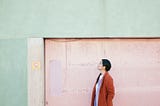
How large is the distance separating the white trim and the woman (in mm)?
846

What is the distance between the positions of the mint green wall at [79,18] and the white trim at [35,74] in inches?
5.8

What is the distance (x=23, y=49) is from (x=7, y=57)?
278mm

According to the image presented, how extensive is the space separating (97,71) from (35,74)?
3.30 ft

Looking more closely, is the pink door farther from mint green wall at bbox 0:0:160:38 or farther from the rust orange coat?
the rust orange coat

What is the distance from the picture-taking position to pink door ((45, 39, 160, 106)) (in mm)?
4516

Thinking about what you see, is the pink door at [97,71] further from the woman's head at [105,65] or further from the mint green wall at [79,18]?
the woman's head at [105,65]

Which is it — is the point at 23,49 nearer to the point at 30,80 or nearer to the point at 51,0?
the point at 30,80

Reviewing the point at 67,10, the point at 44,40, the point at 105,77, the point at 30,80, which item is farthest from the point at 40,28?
the point at 105,77

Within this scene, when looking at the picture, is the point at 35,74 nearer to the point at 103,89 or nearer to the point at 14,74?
the point at 14,74

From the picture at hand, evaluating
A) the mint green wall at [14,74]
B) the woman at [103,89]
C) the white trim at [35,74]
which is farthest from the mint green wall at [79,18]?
the woman at [103,89]

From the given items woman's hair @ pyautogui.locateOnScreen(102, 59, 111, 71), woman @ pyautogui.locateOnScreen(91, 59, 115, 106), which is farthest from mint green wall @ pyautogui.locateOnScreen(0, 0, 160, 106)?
woman @ pyautogui.locateOnScreen(91, 59, 115, 106)

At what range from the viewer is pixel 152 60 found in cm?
473

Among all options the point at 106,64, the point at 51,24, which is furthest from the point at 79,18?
the point at 106,64

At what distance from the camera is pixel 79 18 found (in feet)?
14.7
